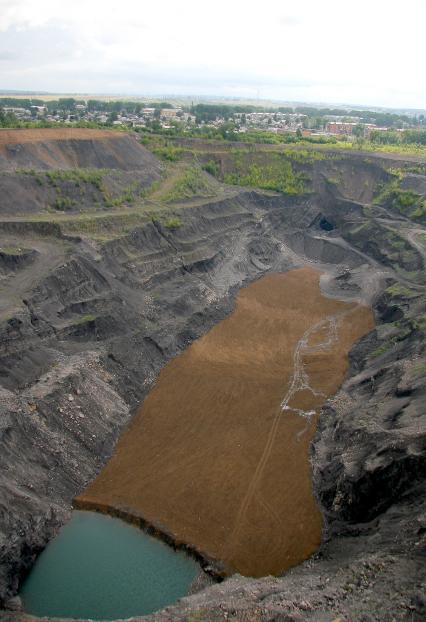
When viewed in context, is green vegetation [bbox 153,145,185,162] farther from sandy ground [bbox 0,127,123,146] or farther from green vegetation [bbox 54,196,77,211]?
green vegetation [bbox 54,196,77,211]

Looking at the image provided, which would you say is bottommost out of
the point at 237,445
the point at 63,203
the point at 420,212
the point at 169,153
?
the point at 237,445

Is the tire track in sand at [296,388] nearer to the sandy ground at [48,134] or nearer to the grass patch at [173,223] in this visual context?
the grass patch at [173,223]

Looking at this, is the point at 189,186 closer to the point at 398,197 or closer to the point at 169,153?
the point at 169,153

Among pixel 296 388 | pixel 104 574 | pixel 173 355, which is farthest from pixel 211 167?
pixel 104 574

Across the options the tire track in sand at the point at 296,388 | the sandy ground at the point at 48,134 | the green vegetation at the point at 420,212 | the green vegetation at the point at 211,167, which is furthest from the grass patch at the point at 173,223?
the green vegetation at the point at 420,212

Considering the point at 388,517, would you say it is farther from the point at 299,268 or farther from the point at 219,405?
the point at 299,268

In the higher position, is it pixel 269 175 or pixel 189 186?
pixel 269 175

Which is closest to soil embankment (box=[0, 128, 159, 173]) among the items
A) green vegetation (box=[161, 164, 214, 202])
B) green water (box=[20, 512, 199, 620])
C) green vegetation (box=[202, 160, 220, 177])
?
green vegetation (box=[161, 164, 214, 202])
